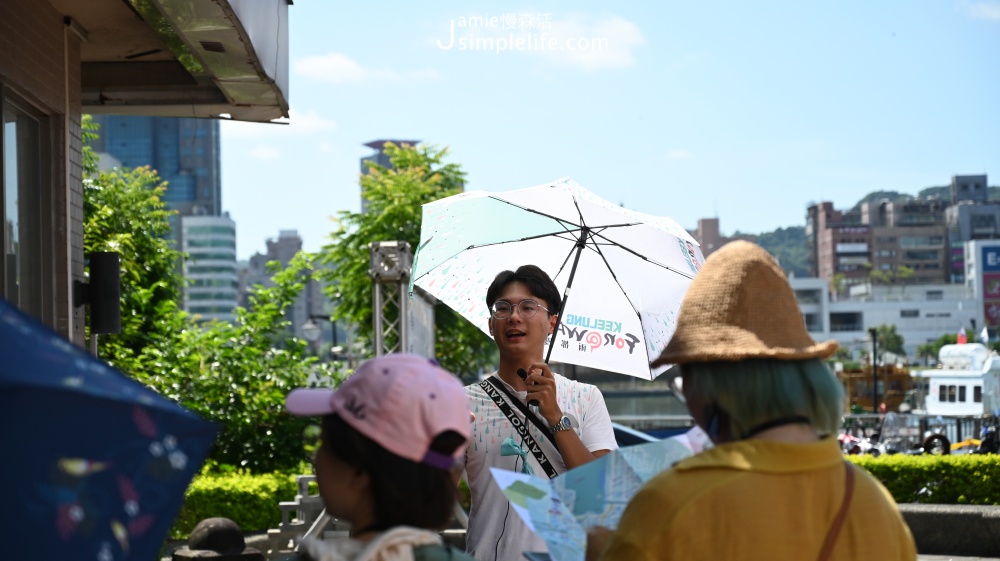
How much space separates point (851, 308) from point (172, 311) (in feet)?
571

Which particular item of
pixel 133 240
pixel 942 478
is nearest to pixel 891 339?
pixel 133 240

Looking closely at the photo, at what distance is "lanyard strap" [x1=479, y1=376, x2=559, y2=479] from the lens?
13.0 feet

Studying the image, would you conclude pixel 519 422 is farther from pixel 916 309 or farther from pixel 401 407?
pixel 916 309

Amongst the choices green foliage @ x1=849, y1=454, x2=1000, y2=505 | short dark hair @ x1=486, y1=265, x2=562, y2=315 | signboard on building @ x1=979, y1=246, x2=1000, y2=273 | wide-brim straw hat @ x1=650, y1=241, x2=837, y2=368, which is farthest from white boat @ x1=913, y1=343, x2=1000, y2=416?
signboard on building @ x1=979, y1=246, x2=1000, y2=273

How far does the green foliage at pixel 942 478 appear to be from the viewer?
14961mm

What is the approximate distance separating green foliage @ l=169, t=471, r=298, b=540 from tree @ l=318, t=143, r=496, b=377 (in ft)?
46.0

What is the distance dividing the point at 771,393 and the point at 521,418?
1769 mm

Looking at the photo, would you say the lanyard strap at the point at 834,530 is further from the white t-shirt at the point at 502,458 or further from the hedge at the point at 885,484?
the hedge at the point at 885,484

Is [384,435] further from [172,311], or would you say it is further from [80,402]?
[172,311]

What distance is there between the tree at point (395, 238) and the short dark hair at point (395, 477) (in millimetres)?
28050

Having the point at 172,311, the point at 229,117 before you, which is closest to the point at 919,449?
the point at 172,311

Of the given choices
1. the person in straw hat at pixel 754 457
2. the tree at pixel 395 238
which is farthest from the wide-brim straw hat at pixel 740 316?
the tree at pixel 395 238

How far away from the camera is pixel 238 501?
16.1 meters

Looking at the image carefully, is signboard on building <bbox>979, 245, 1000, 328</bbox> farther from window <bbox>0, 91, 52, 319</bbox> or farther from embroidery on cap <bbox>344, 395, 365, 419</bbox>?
embroidery on cap <bbox>344, 395, 365, 419</bbox>
